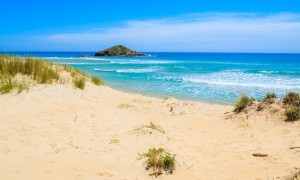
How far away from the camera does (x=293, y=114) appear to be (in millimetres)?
8258

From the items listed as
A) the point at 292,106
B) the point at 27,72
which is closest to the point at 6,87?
the point at 27,72

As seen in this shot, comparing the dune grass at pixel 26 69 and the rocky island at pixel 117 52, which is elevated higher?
the rocky island at pixel 117 52

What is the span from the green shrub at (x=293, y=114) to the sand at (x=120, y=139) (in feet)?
0.88

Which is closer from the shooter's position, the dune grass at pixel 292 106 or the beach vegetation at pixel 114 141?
the beach vegetation at pixel 114 141

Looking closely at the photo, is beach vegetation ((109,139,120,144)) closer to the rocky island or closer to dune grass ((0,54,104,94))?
dune grass ((0,54,104,94))

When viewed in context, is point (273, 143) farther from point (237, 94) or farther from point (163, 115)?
point (237, 94)

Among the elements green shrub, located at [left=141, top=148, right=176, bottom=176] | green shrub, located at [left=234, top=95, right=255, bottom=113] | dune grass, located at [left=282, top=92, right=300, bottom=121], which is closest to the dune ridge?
green shrub, located at [left=141, top=148, right=176, bottom=176]

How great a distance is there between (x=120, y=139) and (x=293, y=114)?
509cm

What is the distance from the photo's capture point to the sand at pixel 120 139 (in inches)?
200

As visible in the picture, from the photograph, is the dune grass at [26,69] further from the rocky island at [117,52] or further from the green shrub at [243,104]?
the rocky island at [117,52]

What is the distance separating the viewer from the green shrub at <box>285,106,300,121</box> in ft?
27.0

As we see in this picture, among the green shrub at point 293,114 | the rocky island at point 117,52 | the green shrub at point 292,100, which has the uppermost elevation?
the rocky island at point 117,52

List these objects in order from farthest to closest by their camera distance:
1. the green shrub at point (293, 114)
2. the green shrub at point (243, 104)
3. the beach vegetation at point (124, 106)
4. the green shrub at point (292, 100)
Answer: the beach vegetation at point (124, 106) < the green shrub at point (243, 104) < the green shrub at point (292, 100) < the green shrub at point (293, 114)

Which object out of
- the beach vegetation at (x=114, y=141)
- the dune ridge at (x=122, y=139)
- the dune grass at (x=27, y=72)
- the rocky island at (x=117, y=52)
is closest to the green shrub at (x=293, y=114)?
the dune ridge at (x=122, y=139)
